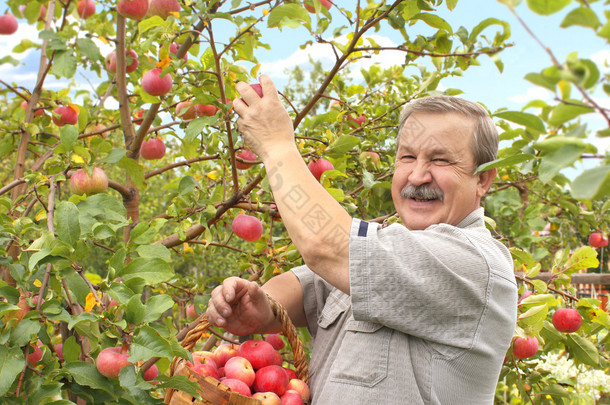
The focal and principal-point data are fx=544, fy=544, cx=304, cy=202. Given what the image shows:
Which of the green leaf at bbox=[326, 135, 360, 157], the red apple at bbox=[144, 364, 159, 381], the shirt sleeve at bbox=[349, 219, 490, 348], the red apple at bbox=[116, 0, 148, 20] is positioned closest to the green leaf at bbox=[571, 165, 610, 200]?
the shirt sleeve at bbox=[349, 219, 490, 348]

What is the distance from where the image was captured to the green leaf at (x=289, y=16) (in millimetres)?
1404

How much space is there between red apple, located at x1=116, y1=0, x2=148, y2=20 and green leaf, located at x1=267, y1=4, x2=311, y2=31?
807 millimetres

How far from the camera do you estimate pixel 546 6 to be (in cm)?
53

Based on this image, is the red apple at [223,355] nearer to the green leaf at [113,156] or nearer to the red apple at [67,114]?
the green leaf at [113,156]

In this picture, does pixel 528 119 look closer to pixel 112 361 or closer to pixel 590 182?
pixel 590 182

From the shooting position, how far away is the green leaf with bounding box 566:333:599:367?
1969 mm

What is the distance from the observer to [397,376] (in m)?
1.18

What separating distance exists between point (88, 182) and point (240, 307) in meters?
0.62

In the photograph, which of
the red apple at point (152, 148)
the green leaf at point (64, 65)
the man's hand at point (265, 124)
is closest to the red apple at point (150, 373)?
the man's hand at point (265, 124)

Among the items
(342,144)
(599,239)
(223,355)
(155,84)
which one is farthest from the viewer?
(599,239)

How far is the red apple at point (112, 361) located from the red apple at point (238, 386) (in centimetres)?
36

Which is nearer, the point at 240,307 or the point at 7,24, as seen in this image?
the point at 240,307

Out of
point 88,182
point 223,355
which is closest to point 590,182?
point 223,355

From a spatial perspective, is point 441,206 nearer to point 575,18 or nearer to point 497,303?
point 497,303
